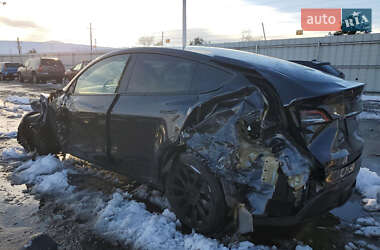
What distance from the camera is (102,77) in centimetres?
363

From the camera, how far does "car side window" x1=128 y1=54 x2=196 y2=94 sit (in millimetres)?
2760

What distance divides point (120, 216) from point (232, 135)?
1.36m

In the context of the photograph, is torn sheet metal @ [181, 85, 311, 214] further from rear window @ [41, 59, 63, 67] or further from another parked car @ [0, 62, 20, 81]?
another parked car @ [0, 62, 20, 81]

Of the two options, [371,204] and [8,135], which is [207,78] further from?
[8,135]

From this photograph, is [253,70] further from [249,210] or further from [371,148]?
[371,148]

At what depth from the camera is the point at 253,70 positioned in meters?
2.42

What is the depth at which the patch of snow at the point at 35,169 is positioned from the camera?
12.6ft

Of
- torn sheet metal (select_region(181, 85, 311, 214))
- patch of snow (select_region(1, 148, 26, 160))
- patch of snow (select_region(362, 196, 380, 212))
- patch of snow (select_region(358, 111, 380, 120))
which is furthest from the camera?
patch of snow (select_region(358, 111, 380, 120))

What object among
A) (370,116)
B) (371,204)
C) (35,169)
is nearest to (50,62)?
(35,169)

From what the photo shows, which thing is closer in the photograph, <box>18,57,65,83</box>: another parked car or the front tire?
the front tire

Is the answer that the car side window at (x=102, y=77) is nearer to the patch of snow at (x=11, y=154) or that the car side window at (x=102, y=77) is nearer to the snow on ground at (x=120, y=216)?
the snow on ground at (x=120, y=216)

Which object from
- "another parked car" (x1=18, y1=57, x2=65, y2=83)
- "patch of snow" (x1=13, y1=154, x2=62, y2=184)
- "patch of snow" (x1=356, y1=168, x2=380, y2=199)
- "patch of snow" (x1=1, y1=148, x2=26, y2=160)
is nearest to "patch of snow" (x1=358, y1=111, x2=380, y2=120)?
"patch of snow" (x1=356, y1=168, x2=380, y2=199)

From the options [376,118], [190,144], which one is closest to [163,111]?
[190,144]

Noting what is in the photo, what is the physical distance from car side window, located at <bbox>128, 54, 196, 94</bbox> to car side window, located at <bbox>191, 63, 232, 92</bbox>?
71 millimetres
